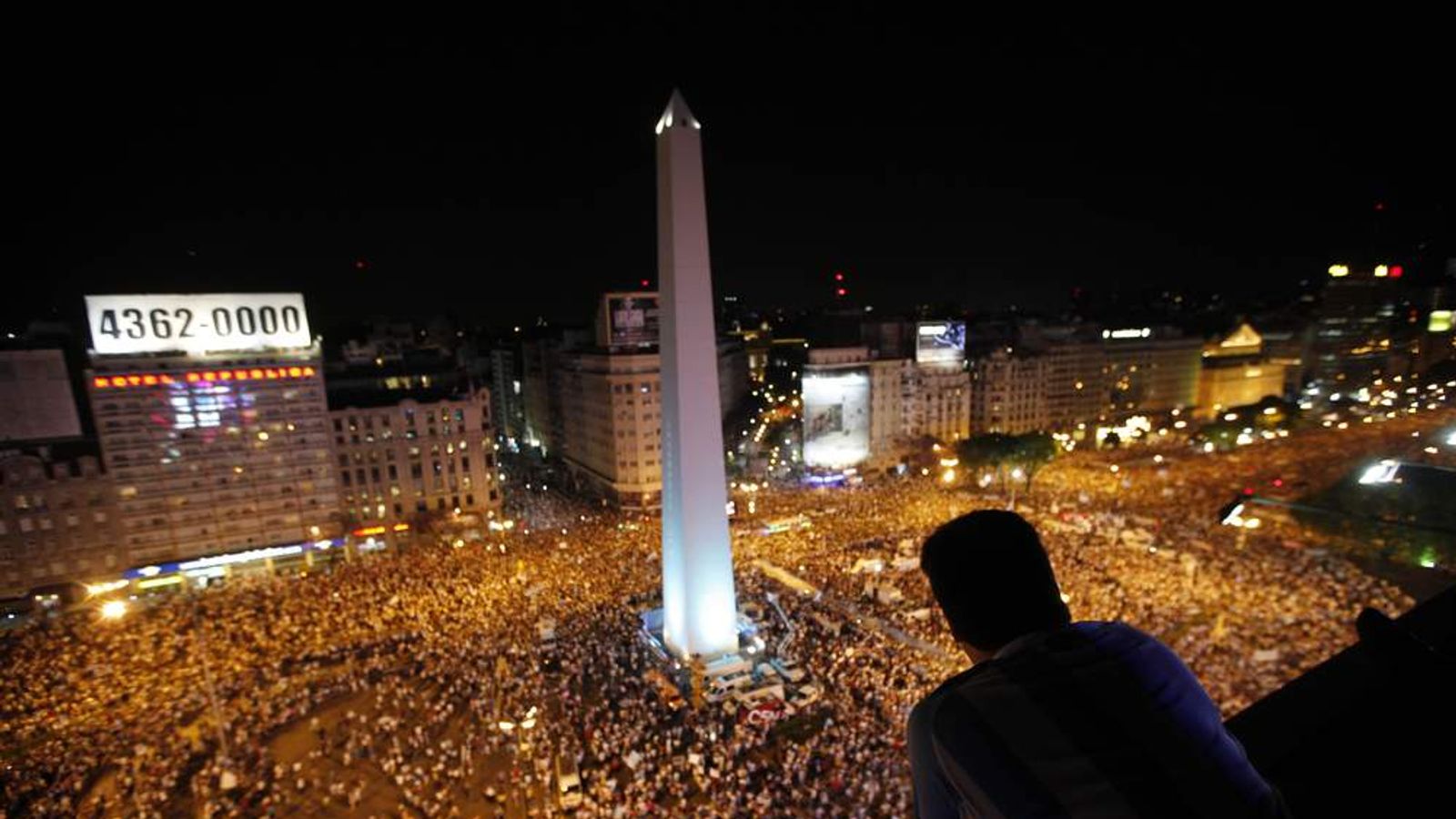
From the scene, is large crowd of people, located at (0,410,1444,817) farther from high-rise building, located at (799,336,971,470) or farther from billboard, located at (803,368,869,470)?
high-rise building, located at (799,336,971,470)

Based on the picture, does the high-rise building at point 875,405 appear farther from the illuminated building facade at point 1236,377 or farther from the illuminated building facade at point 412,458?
the illuminated building facade at point 1236,377

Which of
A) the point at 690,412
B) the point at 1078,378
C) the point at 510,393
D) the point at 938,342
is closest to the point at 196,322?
the point at 690,412

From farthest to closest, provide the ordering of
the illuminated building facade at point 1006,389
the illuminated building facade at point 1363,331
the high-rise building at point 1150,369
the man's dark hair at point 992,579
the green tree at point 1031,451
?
the high-rise building at point 1150,369, the illuminated building facade at point 1006,389, the green tree at point 1031,451, the illuminated building facade at point 1363,331, the man's dark hair at point 992,579

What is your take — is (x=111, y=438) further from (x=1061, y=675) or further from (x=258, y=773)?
(x=1061, y=675)

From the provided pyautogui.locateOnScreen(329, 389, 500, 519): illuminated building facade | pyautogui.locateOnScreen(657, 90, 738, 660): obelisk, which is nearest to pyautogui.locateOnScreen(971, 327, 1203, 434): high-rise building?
pyautogui.locateOnScreen(329, 389, 500, 519): illuminated building facade

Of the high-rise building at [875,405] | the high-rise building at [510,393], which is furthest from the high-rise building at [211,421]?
the high-rise building at [875,405]

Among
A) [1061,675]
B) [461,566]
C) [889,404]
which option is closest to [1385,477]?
[1061,675]
